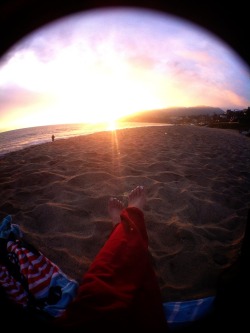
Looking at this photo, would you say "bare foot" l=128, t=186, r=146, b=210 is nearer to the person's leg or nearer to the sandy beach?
the sandy beach

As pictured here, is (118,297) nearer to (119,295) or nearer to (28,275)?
(119,295)

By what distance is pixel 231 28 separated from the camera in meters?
0.80

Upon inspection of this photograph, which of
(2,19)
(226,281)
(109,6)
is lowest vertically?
(226,281)

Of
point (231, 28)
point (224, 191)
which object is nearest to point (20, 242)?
point (231, 28)

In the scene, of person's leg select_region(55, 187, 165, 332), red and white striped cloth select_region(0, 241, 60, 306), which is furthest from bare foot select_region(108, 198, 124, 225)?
red and white striped cloth select_region(0, 241, 60, 306)

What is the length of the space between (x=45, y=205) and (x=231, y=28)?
7.50 ft

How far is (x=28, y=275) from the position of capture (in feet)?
4.20

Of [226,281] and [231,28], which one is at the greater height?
[231,28]

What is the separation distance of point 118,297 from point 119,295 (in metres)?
0.01

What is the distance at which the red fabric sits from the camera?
0.92 metres

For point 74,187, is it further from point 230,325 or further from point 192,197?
point 230,325

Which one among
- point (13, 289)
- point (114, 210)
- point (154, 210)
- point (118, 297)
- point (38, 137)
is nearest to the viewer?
point (118, 297)

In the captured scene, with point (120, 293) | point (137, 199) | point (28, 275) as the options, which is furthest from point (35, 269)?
point (137, 199)

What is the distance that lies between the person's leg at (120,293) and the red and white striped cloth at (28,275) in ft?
1.14
